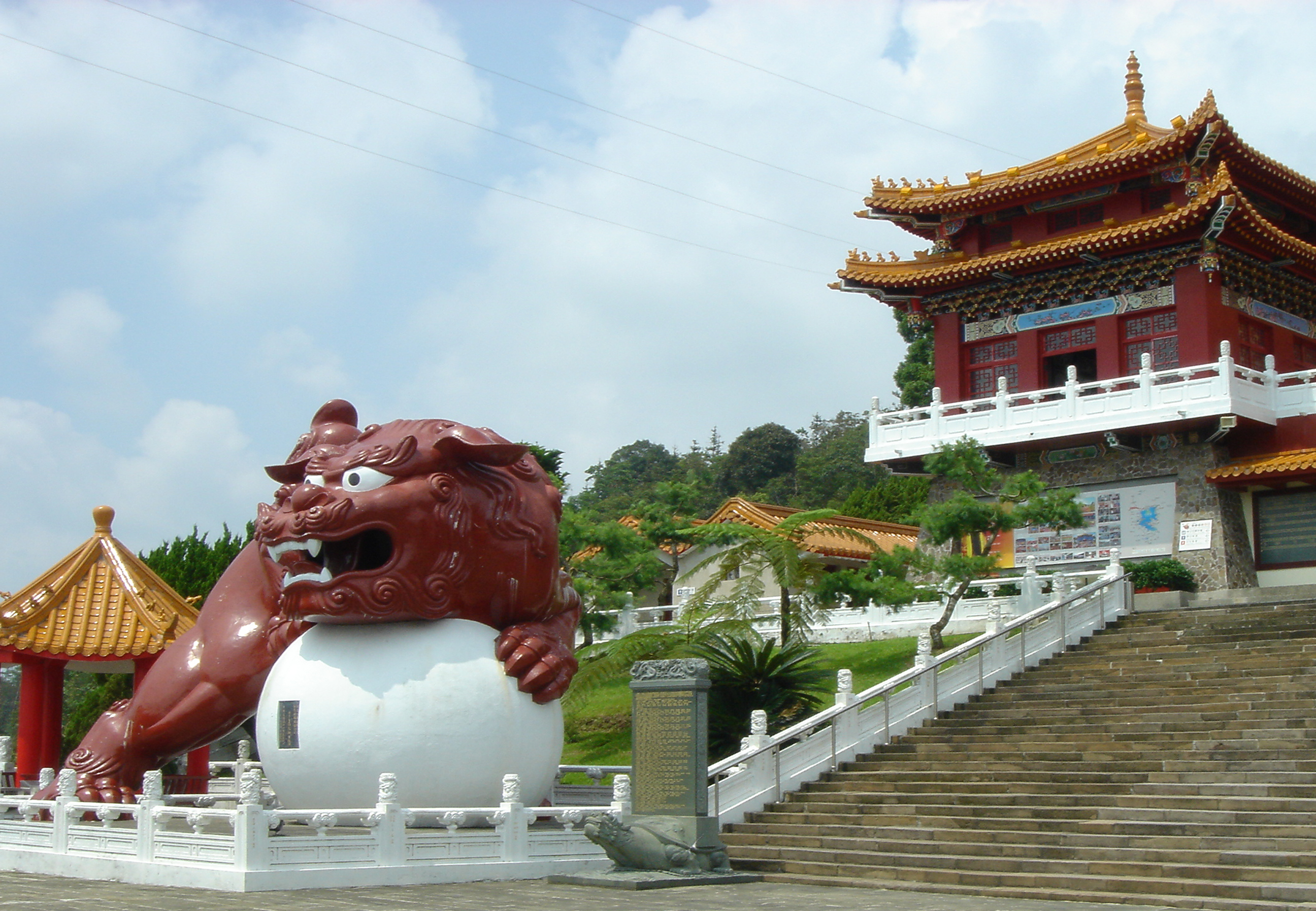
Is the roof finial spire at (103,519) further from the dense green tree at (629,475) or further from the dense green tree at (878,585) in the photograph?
the dense green tree at (629,475)

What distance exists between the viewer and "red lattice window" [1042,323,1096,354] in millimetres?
25625

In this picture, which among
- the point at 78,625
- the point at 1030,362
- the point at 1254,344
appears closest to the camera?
the point at 78,625

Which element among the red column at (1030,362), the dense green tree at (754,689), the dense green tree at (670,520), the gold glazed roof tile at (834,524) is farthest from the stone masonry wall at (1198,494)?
the dense green tree at (754,689)

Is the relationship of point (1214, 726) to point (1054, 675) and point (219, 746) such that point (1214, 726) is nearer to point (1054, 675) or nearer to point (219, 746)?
point (1054, 675)

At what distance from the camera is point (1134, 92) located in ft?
92.5

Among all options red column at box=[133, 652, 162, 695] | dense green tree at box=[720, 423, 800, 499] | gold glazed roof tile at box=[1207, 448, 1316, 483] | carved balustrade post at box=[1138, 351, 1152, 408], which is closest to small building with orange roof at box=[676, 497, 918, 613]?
carved balustrade post at box=[1138, 351, 1152, 408]

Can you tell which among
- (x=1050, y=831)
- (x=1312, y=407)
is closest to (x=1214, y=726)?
(x=1050, y=831)

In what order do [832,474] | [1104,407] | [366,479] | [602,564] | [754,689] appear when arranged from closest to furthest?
[366,479]
[754,689]
[1104,407]
[602,564]
[832,474]

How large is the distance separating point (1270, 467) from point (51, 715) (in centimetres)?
1777

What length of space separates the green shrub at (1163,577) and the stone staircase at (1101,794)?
444 centimetres

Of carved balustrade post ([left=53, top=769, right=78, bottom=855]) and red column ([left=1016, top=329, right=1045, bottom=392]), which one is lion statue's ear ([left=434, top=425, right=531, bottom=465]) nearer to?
carved balustrade post ([left=53, top=769, right=78, bottom=855])

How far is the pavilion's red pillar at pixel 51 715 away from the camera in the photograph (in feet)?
53.7

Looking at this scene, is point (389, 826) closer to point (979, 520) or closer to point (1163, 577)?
point (979, 520)

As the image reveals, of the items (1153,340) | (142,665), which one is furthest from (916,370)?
(142,665)
